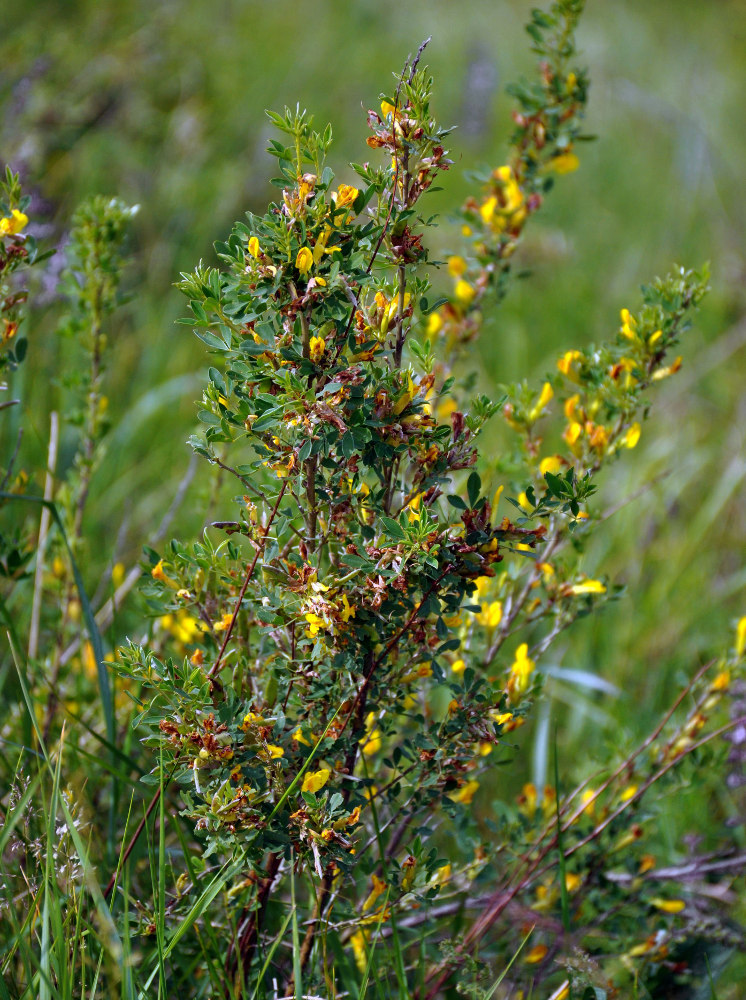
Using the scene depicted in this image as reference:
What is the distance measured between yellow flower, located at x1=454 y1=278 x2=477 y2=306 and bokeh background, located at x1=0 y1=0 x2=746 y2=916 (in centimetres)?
7

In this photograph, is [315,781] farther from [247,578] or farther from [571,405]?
[571,405]

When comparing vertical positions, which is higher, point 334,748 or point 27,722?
point 27,722

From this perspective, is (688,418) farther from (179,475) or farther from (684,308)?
(684,308)

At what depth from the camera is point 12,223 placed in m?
1.05

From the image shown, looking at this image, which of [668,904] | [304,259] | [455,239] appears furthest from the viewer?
[455,239]

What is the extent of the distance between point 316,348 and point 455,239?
290cm

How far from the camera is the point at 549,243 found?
3748 millimetres

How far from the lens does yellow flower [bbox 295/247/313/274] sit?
0.88 meters

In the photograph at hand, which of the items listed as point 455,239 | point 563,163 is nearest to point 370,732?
point 563,163

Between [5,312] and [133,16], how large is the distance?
3.82 meters

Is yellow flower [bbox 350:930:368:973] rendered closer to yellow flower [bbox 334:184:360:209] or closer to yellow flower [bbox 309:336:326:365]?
yellow flower [bbox 309:336:326:365]

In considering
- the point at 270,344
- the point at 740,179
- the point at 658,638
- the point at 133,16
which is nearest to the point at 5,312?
the point at 270,344

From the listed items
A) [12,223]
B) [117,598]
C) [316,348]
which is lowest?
[316,348]

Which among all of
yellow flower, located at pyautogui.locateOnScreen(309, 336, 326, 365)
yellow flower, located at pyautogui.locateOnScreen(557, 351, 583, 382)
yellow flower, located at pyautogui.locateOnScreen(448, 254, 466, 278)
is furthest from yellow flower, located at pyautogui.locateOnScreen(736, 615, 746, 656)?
yellow flower, located at pyautogui.locateOnScreen(309, 336, 326, 365)
